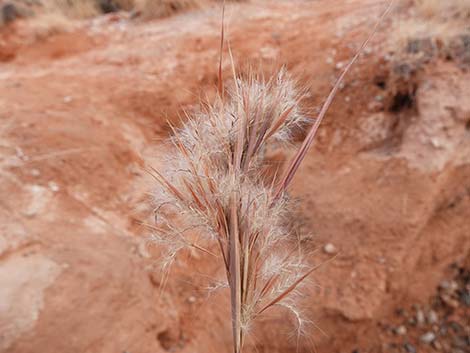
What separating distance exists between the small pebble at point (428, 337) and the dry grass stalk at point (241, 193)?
3.83 feet

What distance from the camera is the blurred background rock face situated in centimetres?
176

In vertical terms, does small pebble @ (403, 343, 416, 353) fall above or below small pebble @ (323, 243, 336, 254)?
below

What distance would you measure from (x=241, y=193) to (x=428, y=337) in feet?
4.83

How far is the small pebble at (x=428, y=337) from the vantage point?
1.75 m

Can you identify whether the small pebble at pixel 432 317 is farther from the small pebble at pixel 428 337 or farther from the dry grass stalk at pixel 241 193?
the dry grass stalk at pixel 241 193

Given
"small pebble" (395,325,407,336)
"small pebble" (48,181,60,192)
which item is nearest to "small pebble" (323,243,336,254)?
"small pebble" (395,325,407,336)

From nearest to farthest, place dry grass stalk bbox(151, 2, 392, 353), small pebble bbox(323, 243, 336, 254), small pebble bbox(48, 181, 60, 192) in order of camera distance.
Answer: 1. dry grass stalk bbox(151, 2, 392, 353)
2. small pebble bbox(323, 243, 336, 254)
3. small pebble bbox(48, 181, 60, 192)

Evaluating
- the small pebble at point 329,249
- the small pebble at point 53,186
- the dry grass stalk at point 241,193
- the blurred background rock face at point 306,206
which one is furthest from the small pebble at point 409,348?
the small pebble at point 53,186

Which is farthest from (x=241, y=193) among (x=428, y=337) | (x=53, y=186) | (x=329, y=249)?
(x=53, y=186)

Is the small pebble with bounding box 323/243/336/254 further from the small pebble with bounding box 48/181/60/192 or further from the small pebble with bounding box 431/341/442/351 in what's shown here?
the small pebble with bounding box 48/181/60/192

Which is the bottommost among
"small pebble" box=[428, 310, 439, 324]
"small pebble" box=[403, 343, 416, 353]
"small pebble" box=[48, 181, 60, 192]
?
"small pebble" box=[403, 343, 416, 353]

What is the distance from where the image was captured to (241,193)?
0.87 m

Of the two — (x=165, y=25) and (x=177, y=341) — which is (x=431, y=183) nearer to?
(x=177, y=341)

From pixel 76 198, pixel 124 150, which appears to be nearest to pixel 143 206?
pixel 76 198
